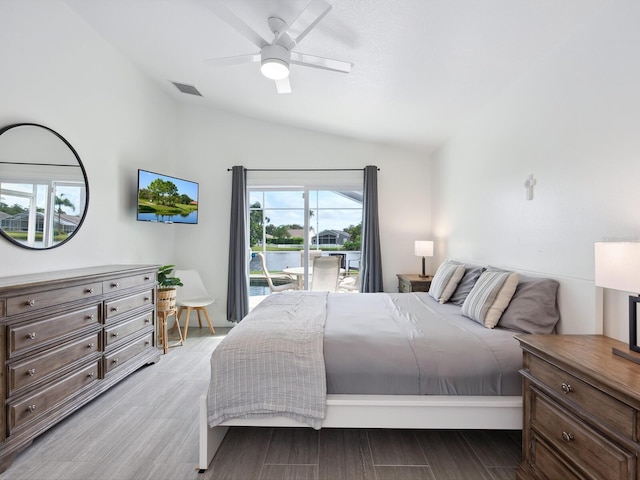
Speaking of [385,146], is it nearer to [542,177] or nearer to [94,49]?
[542,177]

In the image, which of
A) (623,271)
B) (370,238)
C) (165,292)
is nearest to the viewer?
(623,271)

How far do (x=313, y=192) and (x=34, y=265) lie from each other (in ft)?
10.6

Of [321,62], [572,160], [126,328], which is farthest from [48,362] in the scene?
[572,160]

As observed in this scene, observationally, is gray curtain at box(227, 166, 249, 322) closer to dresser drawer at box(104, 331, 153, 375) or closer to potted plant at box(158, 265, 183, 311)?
potted plant at box(158, 265, 183, 311)

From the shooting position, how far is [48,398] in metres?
1.98

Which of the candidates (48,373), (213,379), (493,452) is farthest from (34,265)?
(493,452)

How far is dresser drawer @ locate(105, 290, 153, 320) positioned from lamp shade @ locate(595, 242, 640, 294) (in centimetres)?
323

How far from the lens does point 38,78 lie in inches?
94.3

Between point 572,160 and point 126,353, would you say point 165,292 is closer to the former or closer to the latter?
point 126,353

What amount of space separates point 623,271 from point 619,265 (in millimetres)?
28

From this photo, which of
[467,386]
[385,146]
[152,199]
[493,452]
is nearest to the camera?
[467,386]

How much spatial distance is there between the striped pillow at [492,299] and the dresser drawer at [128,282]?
286 cm

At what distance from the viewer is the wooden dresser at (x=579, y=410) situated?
1.02 m

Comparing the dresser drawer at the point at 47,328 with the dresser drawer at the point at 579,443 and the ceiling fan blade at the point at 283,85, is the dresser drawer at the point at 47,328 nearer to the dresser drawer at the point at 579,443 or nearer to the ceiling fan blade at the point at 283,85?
the ceiling fan blade at the point at 283,85
